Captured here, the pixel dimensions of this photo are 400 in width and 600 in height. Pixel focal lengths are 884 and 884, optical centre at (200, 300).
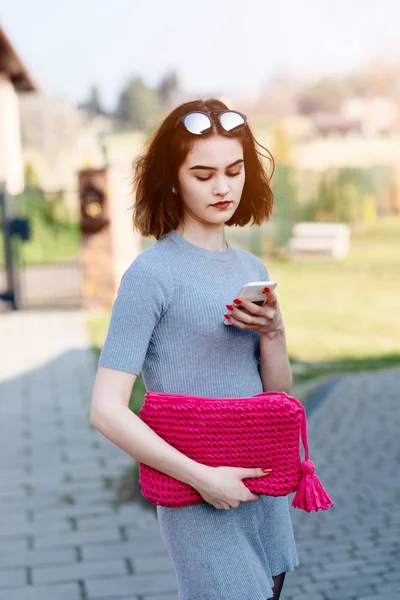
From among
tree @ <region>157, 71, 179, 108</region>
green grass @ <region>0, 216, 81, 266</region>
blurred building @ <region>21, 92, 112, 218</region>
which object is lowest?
green grass @ <region>0, 216, 81, 266</region>

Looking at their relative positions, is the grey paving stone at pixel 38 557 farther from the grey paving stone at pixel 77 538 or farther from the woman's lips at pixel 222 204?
the woman's lips at pixel 222 204

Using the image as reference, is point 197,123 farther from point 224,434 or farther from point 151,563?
point 151,563

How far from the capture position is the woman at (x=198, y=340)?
189 cm

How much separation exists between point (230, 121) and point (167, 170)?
0.60 feet

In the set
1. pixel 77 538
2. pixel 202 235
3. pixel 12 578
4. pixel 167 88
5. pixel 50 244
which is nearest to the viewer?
pixel 202 235

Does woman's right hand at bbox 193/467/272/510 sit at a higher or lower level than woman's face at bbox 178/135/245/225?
lower

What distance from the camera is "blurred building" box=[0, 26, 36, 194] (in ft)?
76.8

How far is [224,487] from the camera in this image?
188 centimetres

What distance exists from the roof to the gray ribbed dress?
65.1 ft

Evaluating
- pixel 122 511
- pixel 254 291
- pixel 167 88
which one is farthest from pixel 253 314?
pixel 167 88

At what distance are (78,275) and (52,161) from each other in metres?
27.6

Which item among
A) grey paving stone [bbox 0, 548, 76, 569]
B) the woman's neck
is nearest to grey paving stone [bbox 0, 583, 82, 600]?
grey paving stone [bbox 0, 548, 76, 569]

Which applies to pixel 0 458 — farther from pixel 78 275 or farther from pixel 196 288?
pixel 78 275

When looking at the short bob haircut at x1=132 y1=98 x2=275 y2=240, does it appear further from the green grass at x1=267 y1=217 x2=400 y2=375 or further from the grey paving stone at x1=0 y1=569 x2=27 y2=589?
the green grass at x1=267 y1=217 x2=400 y2=375
